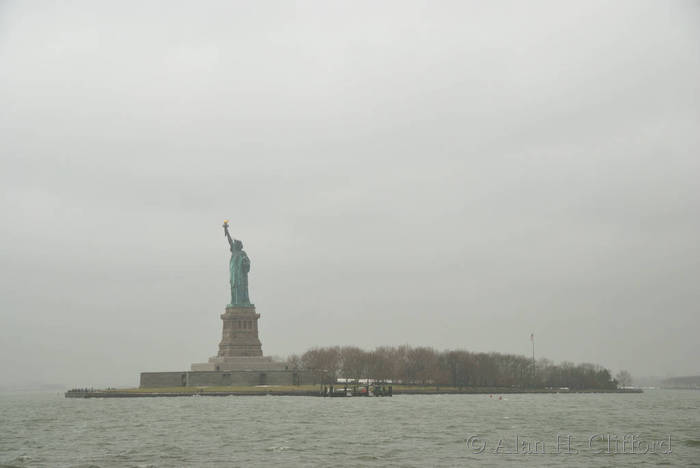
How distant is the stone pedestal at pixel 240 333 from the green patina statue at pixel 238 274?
1632 millimetres

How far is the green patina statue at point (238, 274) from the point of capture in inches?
4560

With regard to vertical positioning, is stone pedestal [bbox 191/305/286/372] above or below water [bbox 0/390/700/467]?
above

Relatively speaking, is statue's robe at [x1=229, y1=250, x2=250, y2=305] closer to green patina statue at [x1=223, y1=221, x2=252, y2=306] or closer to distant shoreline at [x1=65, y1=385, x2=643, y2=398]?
green patina statue at [x1=223, y1=221, x2=252, y2=306]

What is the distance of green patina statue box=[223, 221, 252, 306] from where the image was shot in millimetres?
115812

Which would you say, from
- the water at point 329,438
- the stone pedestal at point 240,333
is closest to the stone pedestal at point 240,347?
the stone pedestal at point 240,333

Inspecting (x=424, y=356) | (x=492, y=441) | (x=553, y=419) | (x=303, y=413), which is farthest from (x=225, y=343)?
(x=492, y=441)

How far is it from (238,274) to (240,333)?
8.73 meters

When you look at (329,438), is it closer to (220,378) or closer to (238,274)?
(220,378)

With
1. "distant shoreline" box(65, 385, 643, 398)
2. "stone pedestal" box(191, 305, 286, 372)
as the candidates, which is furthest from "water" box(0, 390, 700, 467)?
"stone pedestal" box(191, 305, 286, 372)

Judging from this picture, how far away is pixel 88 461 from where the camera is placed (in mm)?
33250

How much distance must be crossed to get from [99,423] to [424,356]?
84.4 metres

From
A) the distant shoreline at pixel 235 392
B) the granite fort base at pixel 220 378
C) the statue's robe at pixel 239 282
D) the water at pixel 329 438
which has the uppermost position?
the statue's robe at pixel 239 282

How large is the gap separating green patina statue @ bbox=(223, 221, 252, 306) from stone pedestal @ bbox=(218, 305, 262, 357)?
1.63 m

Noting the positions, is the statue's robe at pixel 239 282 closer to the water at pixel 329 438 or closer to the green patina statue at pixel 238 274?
the green patina statue at pixel 238 274
